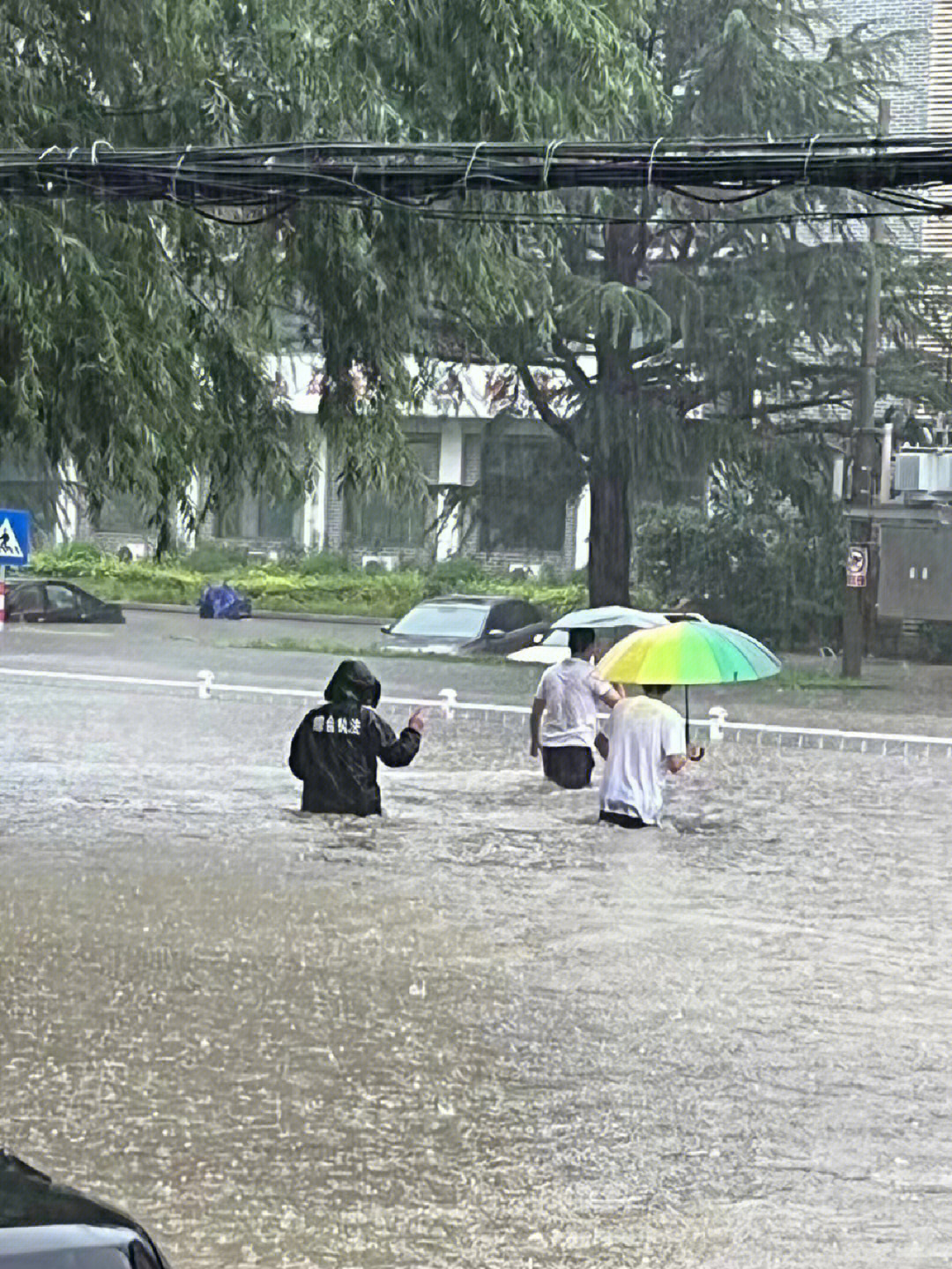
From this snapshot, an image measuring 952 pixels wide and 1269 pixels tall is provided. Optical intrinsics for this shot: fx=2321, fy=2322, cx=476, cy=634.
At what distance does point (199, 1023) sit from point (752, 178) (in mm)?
4180

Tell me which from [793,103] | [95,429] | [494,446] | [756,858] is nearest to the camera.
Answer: [95,429]

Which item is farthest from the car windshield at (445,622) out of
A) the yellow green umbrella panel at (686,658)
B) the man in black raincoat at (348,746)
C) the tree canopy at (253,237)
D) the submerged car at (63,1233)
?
the submerged car at (63,1233)

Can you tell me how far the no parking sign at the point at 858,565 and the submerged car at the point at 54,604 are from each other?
45.3ft

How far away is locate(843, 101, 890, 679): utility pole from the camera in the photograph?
33875 mm

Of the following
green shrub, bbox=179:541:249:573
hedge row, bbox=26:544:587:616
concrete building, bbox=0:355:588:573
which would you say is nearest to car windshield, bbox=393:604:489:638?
hedge row, bbox=26:544:587:616

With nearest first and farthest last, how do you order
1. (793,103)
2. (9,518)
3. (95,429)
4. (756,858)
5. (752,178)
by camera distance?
(752,178) → (95,429) → (756,858) → (9,518) → (793,103)

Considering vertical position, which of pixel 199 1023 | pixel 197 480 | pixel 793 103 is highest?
pixel 793 103

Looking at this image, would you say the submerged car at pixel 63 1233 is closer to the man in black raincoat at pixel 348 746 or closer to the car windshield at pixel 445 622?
the man in black raincoat at pixel 348 746

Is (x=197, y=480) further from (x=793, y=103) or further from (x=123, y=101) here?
(x=793, y=103)

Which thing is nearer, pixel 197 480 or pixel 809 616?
pixel 197 480

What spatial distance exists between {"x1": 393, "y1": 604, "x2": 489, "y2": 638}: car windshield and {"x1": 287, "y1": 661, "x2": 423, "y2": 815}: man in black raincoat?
72.3 ft

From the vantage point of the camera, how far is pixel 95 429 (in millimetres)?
12719

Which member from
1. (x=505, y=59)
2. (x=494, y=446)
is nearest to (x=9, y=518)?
(x=505, y=59)

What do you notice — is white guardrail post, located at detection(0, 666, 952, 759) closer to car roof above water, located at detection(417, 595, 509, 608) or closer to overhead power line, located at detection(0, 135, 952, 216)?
car roof above water, located at detection(417, 595, 509, 608)
